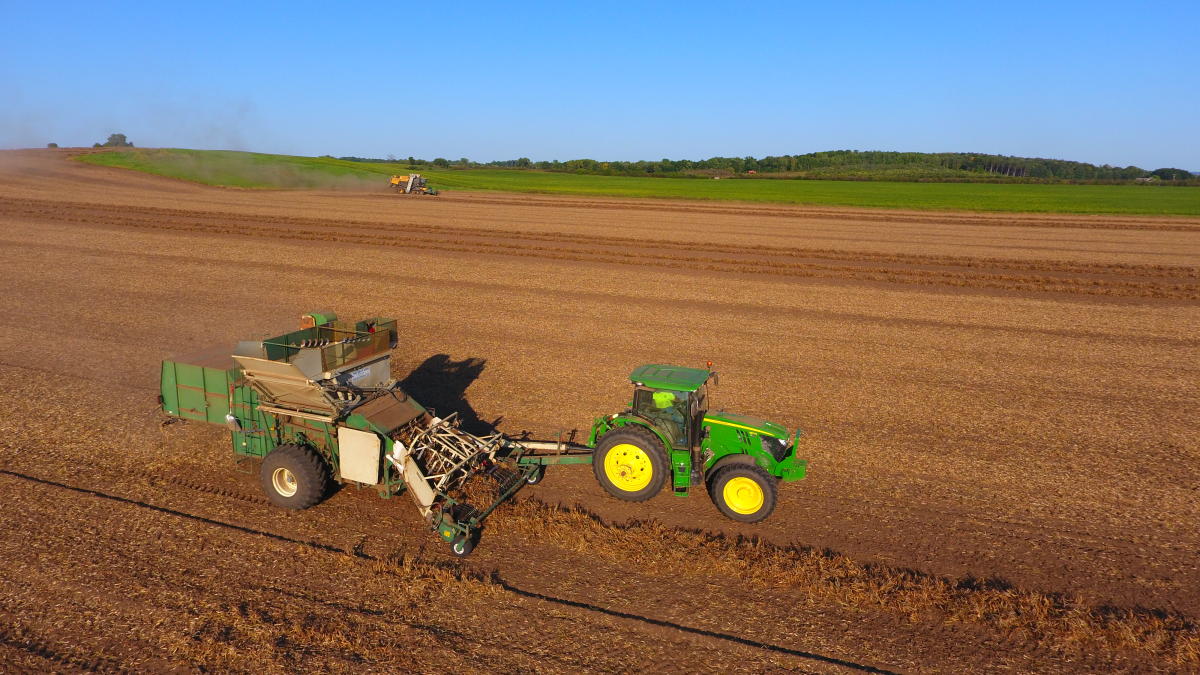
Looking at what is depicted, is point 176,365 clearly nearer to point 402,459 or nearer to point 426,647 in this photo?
point 402,459

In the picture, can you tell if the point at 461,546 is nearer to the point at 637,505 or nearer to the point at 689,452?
the point at 637,505

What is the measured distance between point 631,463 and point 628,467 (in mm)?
78

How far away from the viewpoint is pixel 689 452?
10.2 metres

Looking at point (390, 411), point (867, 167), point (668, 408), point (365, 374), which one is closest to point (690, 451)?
point (668, 408)

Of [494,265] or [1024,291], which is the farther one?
[494,265]

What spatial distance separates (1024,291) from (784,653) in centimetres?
2591

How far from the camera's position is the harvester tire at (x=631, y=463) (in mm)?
10195

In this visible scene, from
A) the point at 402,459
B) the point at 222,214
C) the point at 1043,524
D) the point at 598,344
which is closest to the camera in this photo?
the point at 402,459

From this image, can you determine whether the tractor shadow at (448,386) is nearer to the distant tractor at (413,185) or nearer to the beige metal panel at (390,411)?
the beige metal panel at (390,411)

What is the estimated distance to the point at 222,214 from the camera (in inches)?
1796

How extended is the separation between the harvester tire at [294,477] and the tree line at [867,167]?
128 metres

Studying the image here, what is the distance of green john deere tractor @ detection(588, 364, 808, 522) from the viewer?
9.98m

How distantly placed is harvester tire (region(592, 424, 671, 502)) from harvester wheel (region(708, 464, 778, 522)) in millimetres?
815

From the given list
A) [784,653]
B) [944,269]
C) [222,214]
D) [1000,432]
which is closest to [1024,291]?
[944,269]
